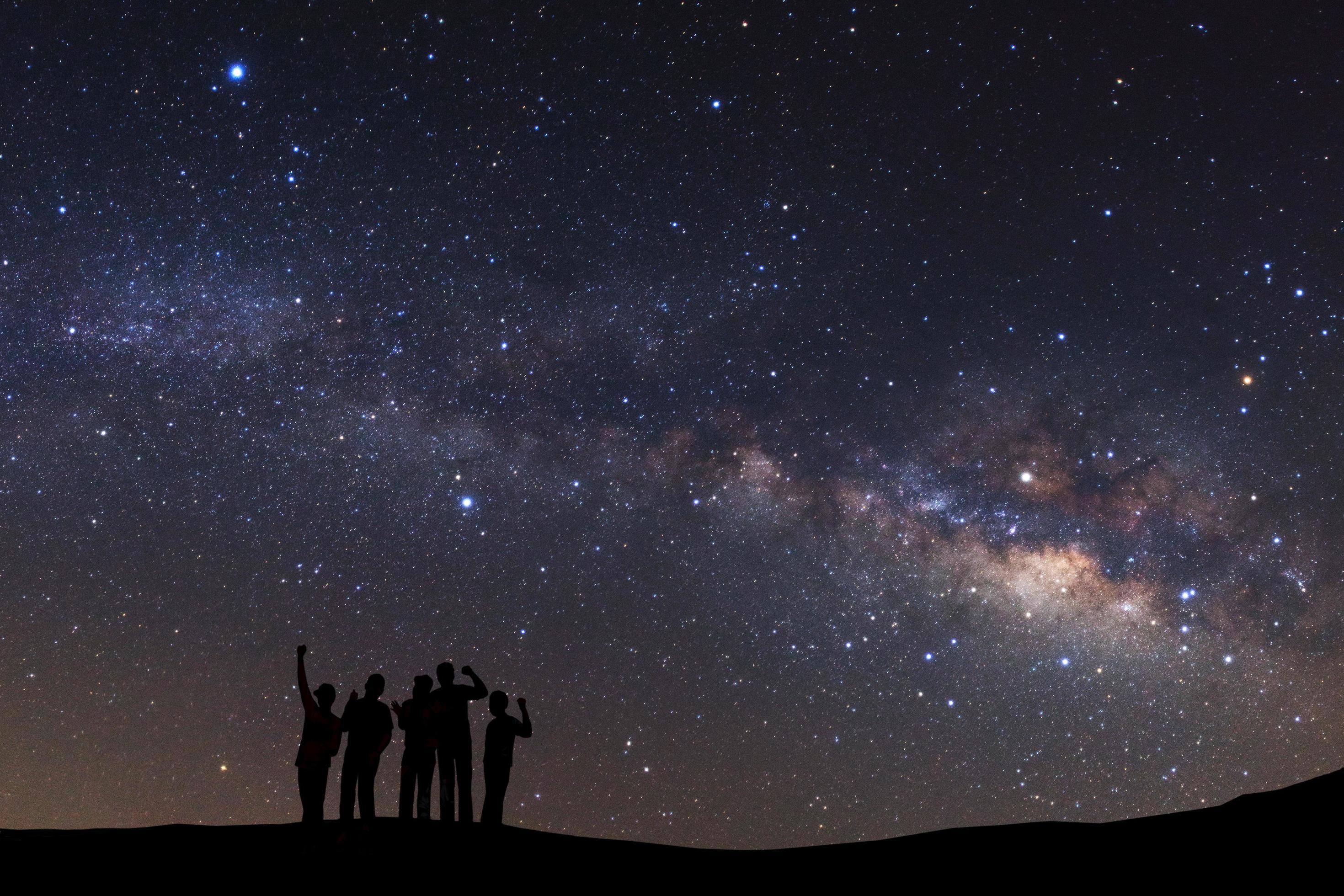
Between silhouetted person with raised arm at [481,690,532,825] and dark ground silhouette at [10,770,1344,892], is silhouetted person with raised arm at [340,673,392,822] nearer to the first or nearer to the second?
dark ground silhouette at [10,770,1344,892]

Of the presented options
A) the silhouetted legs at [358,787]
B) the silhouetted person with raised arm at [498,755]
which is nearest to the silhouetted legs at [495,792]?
the silhouetted person with raised arm at [498,755]

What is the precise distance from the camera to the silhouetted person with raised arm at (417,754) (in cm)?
907

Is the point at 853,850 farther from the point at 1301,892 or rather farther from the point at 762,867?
the point at 1301,892

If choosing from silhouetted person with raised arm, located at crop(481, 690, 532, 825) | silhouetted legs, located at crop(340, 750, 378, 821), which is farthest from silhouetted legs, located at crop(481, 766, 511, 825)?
silhouetted legs, located at crop(340, 750, 378, 821)

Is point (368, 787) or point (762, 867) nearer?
point (368, 787)

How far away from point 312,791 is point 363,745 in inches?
21.2

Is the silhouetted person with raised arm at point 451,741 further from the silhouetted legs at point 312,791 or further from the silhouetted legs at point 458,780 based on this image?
the silhouetted legs at point 312,791

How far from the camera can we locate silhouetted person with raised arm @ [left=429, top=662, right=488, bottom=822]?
9.12 m

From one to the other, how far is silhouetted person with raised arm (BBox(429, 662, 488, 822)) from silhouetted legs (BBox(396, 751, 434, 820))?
108 millimetres

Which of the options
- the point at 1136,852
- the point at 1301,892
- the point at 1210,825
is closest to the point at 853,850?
the point at 1136,852

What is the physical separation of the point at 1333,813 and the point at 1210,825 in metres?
0.94

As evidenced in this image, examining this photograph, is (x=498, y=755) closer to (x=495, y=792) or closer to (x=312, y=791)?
(x=495, y=792)

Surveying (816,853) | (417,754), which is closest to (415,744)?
(417,754)

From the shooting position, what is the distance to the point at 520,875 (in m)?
8.17
